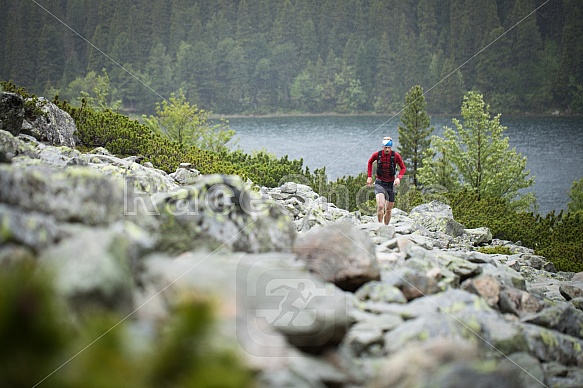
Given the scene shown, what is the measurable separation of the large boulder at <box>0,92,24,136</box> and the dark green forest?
114 meters

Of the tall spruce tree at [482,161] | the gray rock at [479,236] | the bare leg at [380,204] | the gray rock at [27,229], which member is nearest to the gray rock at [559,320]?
the gray rock at [27,229]

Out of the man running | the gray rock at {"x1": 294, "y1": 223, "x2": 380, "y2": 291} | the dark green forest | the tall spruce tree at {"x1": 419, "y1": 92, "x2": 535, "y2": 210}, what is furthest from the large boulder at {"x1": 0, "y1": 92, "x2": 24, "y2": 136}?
the dark green forest

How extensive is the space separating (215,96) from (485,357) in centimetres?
13916

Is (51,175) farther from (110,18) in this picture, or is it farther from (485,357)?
(110,18)

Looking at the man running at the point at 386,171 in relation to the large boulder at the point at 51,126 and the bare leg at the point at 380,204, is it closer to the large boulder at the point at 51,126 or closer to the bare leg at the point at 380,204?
the bare leg at the point at 380,204

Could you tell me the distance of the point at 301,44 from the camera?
522 ft

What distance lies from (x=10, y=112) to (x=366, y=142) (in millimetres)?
74723

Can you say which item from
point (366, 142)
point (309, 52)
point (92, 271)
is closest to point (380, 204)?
point (92, 271)

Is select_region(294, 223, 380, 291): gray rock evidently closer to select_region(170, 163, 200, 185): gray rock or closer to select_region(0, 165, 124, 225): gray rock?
select_region(0, 165, 124, 225): gray rock

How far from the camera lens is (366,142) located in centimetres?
8538

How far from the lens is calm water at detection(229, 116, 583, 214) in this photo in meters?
61.7

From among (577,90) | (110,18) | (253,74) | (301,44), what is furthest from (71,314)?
(110,18)

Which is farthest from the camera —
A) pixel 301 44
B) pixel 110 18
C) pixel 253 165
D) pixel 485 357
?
pixel 110 18

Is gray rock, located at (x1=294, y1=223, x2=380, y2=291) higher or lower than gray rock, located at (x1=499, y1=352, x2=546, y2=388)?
above
